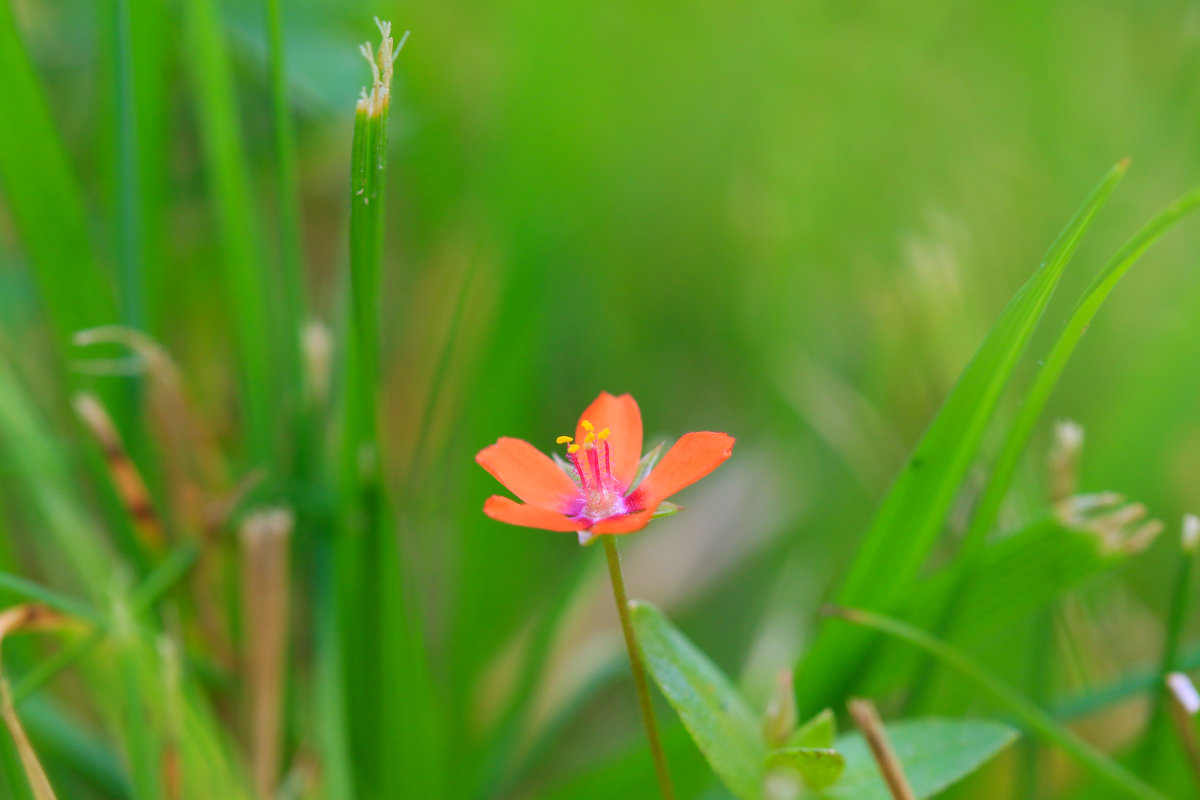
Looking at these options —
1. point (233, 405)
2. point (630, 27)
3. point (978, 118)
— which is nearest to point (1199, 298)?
point (978, 118)

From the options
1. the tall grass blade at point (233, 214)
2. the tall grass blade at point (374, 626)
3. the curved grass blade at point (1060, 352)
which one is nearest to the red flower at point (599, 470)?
Result: the tall grass blade at point (374, 626)

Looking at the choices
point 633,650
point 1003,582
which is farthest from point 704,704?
point 1003,582

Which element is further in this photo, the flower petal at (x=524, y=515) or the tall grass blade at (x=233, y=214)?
the tall grass blade at (x=233, y=214)

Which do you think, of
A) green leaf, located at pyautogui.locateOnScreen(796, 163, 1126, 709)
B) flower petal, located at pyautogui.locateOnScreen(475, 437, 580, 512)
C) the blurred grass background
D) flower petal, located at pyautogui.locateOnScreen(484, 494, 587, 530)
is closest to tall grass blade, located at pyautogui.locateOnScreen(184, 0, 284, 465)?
the blurred grass background

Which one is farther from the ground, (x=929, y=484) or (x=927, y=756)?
(x=929, y=484)

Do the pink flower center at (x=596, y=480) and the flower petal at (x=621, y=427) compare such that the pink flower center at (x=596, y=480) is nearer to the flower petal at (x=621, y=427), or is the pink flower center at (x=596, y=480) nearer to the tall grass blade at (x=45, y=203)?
the flower petal at (x=621, y=427)

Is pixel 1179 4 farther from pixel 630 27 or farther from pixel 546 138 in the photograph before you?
pixel 546 138

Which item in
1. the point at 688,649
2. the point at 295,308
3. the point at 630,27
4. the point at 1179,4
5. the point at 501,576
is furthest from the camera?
the point at 630,27

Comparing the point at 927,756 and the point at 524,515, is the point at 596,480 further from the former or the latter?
the point at 927,756
